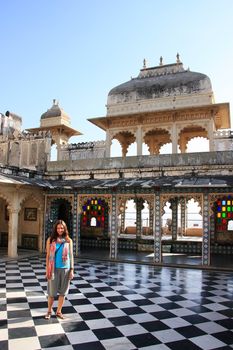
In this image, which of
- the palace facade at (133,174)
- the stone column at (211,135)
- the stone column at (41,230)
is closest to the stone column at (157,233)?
the palace facade at (133,174)

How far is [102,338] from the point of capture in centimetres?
440

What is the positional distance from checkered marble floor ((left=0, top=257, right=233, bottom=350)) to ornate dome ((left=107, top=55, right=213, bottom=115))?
8645 mm

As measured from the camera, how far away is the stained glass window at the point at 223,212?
15.1 m

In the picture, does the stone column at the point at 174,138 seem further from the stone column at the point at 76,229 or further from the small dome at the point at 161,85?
the stone column at the point at 76,229

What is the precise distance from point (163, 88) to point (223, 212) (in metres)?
6.97

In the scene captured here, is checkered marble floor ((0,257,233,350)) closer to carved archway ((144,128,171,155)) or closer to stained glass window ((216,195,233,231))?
stained glass window ((216,195,233,231))

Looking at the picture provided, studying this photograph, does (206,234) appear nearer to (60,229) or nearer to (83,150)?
(60,229)

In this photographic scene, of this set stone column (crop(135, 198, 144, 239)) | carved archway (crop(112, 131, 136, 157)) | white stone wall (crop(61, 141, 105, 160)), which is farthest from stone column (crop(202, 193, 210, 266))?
carved archway (crop(112, 131, 136, 157))

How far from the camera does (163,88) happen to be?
15.2 metres

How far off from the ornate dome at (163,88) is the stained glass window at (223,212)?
5.03 m

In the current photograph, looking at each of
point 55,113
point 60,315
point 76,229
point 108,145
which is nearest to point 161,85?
Answer: point 108,145

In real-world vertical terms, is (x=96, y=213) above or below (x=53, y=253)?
above

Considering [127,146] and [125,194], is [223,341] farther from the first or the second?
[127,146]

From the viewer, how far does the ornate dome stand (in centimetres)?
1452
